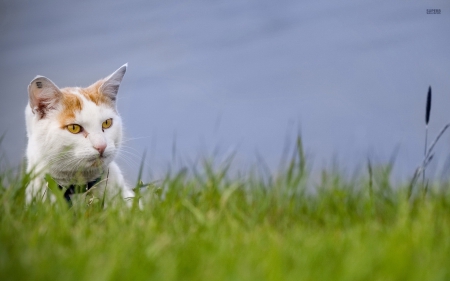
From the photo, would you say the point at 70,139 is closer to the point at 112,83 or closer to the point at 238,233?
the point at 112,83

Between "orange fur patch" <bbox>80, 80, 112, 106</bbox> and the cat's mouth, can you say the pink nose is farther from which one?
"orange fur patch" <bbox>80, 80, 112, 106</bbox>

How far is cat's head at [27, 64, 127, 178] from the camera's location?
107 inches

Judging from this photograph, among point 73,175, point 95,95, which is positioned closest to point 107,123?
point 95,95

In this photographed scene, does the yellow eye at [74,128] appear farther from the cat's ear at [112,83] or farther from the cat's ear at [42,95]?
the cat's ear at [112,83]

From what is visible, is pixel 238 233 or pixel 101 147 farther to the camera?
pixel 101 147

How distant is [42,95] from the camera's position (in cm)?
281

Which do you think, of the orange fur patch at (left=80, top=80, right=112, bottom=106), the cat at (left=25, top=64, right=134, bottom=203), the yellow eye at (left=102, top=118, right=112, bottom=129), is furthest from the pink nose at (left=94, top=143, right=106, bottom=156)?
the orange fur patch at (left=80, top=80, right=112, bottom=106)

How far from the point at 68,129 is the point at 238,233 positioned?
1464 millimetres

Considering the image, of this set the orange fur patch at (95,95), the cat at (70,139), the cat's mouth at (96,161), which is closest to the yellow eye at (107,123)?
the cat at (70,139)

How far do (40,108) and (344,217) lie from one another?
1.84 meters

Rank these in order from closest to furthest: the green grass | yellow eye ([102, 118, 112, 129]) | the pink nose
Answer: the green grass < the pink nose < yellow eye ([102, 118, 112, 129])

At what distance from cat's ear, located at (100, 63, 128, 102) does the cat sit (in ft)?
0.37

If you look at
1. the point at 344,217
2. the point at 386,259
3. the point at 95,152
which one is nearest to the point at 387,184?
the point at 344,217

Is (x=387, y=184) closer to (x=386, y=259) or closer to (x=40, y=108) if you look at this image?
(x=386, y=259)
